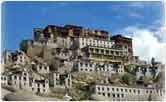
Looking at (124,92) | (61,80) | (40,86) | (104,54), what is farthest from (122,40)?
(40,86)

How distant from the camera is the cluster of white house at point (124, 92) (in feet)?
8.65

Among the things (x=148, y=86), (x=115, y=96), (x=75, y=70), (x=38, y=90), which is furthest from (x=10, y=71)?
(x=148, y=86)

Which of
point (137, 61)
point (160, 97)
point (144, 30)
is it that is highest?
point (144, 30)

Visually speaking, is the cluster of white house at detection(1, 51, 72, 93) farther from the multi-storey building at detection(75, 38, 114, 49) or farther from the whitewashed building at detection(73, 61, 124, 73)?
the multi-storey building at detection(75, 38, 114, 49)

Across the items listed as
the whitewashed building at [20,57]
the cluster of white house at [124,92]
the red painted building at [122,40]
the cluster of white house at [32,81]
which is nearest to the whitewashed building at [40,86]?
the cluster of white house at [32,81]

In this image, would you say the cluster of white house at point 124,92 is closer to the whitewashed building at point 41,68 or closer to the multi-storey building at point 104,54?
the multi-storey building at point 104,54

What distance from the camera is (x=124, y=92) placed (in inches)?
105

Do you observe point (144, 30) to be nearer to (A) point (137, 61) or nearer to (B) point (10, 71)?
(A) point (137, 61)

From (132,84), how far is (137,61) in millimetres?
124

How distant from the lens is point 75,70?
266 centimetres

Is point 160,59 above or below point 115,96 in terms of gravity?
above

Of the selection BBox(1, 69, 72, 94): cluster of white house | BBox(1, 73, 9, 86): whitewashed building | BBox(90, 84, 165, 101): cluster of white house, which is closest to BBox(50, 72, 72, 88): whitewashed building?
BBox(1, 69, 72, 94): cluster of white house

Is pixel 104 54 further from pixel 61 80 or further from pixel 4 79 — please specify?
pixel 4 79

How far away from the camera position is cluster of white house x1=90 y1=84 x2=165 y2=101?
8.65 feet
